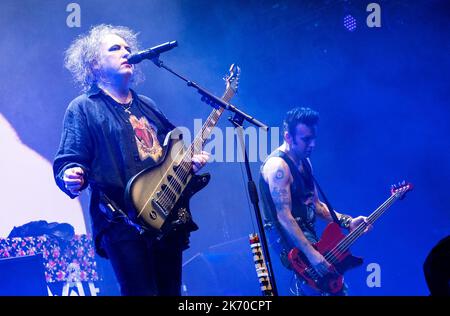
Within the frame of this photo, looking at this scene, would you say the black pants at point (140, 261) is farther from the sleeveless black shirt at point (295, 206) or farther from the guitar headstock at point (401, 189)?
the guitar headstock at point (401, 189)

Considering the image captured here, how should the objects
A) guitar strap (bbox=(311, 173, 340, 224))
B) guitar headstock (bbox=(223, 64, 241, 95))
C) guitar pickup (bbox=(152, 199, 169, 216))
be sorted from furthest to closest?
1. guitar strap (bbox=(311, 173, 340, 224))
2. guitar headstock (bbox=(223, 64, 241, 95))
3. guitar pickup (bbox=(152, 199, 169, 216))

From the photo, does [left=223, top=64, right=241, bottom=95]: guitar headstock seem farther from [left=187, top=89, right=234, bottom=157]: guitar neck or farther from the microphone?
the microphone

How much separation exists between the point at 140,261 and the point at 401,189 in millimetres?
2214

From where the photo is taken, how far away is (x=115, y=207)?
10.7 feet

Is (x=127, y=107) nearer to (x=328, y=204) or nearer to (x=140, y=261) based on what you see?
(x=140, y=261)

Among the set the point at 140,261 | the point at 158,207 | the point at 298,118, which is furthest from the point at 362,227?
the point at 140,261

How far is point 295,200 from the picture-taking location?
4316mm

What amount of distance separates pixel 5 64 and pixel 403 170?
10.2 feet

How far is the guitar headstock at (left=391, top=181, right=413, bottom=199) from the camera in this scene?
448 centimetres

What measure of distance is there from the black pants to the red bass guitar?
3.70ft

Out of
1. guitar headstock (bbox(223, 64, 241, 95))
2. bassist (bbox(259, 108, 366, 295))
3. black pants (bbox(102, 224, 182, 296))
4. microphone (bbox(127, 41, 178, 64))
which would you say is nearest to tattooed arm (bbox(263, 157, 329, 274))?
bassist (bbox(259, 108, 366, 295))

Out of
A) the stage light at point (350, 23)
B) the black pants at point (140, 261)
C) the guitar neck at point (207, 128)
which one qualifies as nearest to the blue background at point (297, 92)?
the stage light at point (350, 23)

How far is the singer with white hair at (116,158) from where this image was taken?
327 cm
